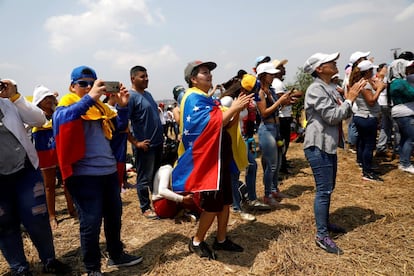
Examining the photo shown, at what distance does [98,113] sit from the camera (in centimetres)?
265

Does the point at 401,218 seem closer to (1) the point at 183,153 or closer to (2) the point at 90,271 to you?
(1) the point at 183,153

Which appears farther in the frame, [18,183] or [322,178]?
[322,178]

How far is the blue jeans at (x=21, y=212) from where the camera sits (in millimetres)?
2639

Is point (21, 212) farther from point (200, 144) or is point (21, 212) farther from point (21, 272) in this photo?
point (200, 144)

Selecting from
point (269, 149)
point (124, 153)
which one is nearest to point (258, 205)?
point (269, 149)

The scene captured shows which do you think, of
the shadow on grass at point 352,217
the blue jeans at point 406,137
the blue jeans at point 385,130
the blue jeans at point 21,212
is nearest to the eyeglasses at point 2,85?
the blue jeans at point 21,212

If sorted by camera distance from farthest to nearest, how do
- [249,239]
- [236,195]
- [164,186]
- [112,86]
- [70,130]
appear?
[236,195] < [164,186] < [249,239] < [112,86] < [70,130]

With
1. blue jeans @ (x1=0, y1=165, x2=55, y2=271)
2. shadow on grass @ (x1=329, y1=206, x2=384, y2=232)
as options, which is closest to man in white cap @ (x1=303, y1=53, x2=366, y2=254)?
shadow on grass @ (x1=329, y1=206, x2=384, y2=232)

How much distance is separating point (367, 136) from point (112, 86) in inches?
180

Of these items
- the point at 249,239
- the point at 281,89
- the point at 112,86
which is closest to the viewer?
the point at 112,86

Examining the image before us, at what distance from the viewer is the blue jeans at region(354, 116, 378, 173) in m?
5.18

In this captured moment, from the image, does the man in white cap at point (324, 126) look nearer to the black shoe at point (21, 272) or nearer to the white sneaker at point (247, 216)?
the white sneaker at point (247, 216)

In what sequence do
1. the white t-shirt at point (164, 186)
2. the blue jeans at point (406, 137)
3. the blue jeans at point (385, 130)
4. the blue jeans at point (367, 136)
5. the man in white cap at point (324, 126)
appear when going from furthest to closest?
the blue jeans at point (385, 130) < the blue jeans at point (406, 137) < the blue jeans at point (367, 136) < the white t-shirt at point (164, 186) < the man in white cap at point (324, 126)

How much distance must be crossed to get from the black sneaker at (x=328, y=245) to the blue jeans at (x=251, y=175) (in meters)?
1.37
